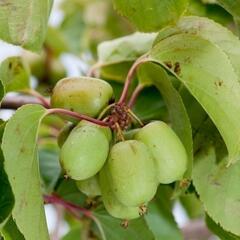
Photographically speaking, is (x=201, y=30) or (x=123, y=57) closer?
(x=201, y=30)

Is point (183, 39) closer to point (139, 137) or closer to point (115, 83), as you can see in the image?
point (139, 137)

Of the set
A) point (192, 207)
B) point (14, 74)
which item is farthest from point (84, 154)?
point (192, 207)

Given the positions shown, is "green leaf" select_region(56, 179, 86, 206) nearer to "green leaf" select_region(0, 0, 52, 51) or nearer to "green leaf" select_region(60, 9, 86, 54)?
"green leaf" select_region(0, 0, 52, 51)

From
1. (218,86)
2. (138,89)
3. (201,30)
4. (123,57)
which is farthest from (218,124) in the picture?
(123,57)

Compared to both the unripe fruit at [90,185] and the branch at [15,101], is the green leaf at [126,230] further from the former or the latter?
the branch at [15,101]

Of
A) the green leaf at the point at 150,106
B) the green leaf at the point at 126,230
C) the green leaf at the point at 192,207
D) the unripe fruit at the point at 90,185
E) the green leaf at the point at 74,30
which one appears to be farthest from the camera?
the green leaf at the point at 74,30

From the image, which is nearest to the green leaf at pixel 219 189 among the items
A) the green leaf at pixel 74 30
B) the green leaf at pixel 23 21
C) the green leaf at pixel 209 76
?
the green leaf at pixel 209 76
